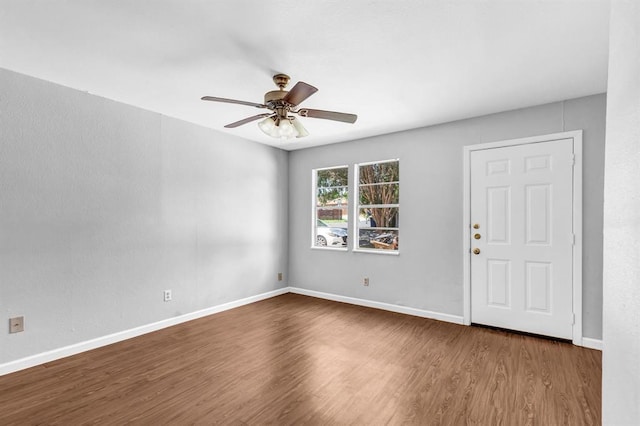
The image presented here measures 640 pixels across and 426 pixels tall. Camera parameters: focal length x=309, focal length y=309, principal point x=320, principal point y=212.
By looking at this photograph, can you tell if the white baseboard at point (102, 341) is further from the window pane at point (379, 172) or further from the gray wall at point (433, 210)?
the window pane at point (379, 172)

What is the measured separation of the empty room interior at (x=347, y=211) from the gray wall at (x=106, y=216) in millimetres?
19

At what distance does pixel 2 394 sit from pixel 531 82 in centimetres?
503

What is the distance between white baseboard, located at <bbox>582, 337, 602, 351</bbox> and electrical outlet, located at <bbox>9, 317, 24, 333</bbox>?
17.4 ft

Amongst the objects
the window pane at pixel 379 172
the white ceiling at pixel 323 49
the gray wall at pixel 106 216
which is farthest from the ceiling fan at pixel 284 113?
the window pane at pixel 379 172

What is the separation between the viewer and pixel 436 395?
229cm

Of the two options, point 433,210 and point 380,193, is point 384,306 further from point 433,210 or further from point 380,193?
point 380,193

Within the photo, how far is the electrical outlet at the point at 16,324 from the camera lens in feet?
8.62

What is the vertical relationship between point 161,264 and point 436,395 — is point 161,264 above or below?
above

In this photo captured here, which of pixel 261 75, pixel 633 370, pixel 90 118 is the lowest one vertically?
pixel 633 370

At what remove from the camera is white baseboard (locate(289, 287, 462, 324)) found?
392 cm

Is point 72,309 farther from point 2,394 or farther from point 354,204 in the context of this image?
point 354,204

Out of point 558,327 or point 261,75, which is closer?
point 261,75

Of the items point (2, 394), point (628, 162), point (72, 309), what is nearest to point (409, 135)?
point (628, 162)

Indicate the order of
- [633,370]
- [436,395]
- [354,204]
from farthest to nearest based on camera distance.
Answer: [354,204]
[436,395]
[633,370]
